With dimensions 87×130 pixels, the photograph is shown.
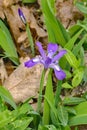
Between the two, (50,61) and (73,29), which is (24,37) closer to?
(73,29)

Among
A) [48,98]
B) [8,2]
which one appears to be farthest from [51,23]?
[8,2]

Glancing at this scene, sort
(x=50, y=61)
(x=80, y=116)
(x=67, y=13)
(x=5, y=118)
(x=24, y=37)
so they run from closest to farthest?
(x=5, y=118), (x=50, y=61), (x=80, y=116), (x=24, y=37), (x=67, y=13)

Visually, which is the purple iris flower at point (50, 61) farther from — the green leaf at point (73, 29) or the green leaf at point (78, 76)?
the green leaf at point (73, 29)

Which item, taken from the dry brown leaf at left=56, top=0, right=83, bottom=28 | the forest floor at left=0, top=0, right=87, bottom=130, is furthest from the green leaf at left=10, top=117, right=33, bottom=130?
the dry brown leaf at left=56, top=0, right=83, bottom=28

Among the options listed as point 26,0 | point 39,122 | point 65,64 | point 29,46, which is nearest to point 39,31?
point 29,46

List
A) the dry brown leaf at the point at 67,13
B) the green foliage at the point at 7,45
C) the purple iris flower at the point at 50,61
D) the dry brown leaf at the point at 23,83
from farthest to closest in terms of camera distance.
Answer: the dry brown leaf at the point at 67,13, the green foliage at the point at 7,45, the dry brown leaf at the point at 23,83, the purple iris flower at the point at 50,61

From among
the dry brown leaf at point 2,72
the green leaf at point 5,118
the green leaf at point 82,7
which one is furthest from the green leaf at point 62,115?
the green leaf at point 82,7

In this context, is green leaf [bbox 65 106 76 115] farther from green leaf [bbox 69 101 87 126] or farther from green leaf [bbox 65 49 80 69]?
green leaf [bbox 65 49 80 69]
